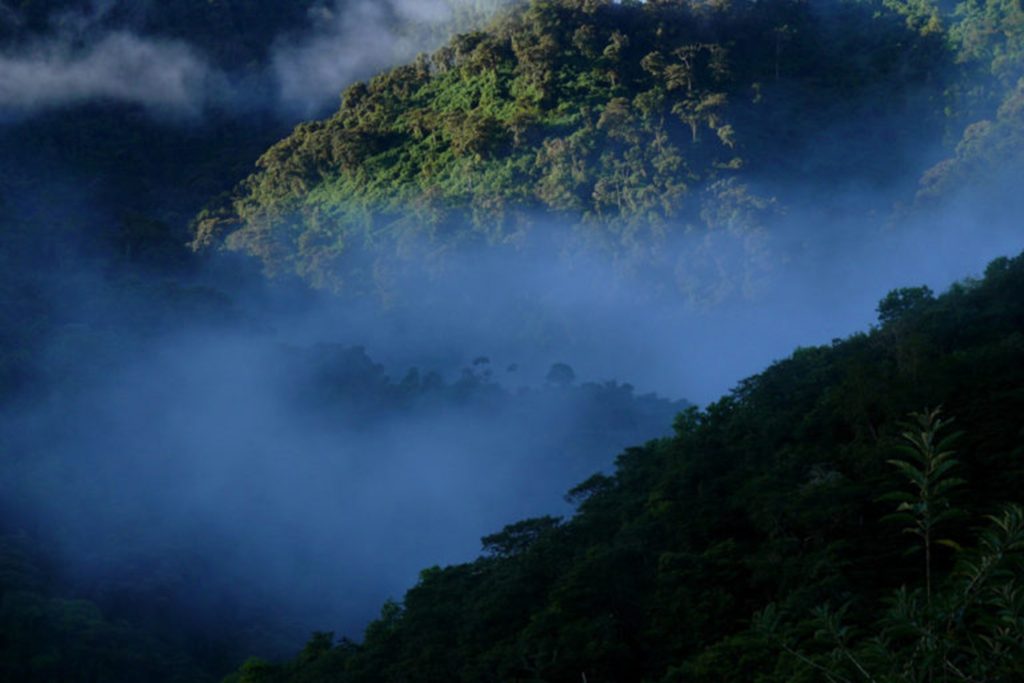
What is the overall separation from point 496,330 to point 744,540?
44885mm

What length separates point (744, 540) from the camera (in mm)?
21656

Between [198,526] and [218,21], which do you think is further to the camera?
[218,21]

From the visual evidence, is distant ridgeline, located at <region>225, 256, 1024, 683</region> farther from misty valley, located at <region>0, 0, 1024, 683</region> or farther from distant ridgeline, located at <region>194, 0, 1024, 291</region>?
distant ridgeline, located at <region>194, 0, 1024, 291</region>

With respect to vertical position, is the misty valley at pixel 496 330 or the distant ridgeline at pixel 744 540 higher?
the misty valley at pixel 496 330

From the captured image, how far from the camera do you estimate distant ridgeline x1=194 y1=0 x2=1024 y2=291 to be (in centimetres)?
6619

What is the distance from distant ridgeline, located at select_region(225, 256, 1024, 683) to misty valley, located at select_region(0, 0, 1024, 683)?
115 mm

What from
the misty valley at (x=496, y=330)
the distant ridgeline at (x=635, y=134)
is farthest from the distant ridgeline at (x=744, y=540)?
the distant ridgeline at (x=635, y=134)

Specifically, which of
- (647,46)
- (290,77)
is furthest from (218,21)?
(647,46)

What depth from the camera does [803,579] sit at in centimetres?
1775

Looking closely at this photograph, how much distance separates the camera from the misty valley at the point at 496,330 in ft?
71.4

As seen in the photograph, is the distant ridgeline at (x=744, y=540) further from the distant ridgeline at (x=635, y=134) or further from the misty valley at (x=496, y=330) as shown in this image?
the distant ridgeline at (x=635, y=134)

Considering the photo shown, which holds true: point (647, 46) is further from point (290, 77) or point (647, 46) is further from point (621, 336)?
point (290, 77)

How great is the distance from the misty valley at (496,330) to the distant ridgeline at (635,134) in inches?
11.5

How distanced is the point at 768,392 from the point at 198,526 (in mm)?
31489
